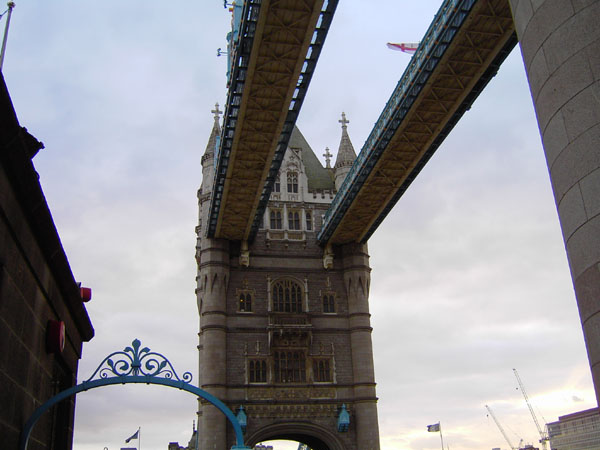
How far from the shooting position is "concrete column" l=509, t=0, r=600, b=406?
10.7 meters

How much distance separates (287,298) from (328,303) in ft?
10.5

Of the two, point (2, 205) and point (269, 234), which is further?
point (269, 234)

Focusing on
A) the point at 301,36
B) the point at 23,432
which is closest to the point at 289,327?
the point at 301,36

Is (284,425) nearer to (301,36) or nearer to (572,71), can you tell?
(301,36)

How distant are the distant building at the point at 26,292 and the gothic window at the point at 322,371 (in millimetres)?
32932

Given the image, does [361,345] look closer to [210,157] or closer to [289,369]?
[289,369]

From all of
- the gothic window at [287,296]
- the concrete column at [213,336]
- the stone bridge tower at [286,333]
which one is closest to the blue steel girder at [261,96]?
the concrete column at [213,336]

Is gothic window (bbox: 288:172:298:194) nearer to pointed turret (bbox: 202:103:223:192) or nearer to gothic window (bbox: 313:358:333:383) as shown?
pointed turret (bbox: 202:103:223:192)

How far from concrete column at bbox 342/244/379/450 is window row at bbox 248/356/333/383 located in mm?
2246

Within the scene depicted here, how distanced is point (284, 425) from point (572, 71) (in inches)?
1569

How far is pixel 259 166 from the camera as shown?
42125mm

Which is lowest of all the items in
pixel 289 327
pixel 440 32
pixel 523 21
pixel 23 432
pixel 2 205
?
pixel 23 432

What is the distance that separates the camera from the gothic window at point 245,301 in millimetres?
50344

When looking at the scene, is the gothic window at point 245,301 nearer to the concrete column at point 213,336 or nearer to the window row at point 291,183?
the concrete column at point 213,336
